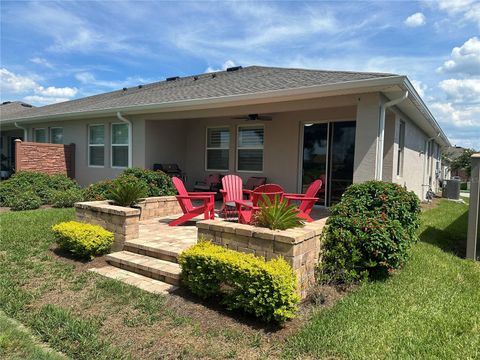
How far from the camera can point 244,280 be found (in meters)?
3.15

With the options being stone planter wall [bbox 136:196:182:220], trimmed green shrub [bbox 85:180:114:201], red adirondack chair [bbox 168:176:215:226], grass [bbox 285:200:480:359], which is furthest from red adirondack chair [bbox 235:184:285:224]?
trimmed green shrub [bbox 85:180:114:201]

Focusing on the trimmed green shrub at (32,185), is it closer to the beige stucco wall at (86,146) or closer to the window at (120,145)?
the beige stucco wall at (86,146)

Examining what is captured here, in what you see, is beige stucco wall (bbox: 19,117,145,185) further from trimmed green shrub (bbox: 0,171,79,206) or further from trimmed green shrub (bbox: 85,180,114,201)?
trimmed green shrub (bbox: 85,180,114,201)

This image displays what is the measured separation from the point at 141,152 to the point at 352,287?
7.81 m

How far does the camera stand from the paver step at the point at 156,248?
14.8 feet

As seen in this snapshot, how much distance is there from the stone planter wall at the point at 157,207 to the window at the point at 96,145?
5.21 metres

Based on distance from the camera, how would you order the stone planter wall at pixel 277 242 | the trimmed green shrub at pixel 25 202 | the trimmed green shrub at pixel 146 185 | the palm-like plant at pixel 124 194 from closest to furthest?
the stone planter wall at pixel 277 242, the palm-like plant at pixel 124 194, the trimmed green shrub at pixel 146 185, the trimmed green shrub at pixel 25 202

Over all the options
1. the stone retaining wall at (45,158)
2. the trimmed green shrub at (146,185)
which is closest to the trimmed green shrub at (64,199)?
the trimmed green shrub at (146,185)

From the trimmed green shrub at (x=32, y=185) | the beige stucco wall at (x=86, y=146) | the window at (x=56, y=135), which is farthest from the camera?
the window at (x=56, y=135)

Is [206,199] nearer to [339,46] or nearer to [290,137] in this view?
[290,137]

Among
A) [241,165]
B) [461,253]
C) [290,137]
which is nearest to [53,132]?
[241,165]

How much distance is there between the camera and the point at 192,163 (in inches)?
446

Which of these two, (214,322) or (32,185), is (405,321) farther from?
(32,185)

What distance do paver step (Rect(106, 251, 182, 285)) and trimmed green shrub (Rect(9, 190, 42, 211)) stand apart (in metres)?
5.13
